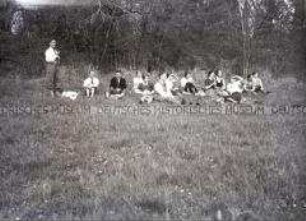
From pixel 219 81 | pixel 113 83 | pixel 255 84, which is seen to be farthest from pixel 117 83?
pixel 255 84

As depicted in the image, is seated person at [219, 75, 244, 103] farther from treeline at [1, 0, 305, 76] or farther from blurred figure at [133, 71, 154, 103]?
blurred figure at [133, 71, 154, 103]

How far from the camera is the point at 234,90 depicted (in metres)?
6.20

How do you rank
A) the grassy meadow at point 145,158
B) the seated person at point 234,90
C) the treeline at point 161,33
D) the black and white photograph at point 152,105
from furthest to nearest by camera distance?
the seated person at point 234,90
the treeline at point 161,33
the black and white photograph at point 152,105
the grassy meadow at point 145,158

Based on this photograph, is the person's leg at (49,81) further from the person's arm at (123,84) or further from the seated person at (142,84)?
the seated person at (142,84)

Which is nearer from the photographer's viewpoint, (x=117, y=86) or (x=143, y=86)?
(x=117, y=86)

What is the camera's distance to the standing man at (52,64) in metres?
5.96

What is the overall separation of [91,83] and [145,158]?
3.80 feet

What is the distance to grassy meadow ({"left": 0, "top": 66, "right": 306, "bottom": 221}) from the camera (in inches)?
203

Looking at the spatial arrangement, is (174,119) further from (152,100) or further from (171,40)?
(171,40)

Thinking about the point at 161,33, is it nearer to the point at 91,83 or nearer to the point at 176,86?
the point at 176,86

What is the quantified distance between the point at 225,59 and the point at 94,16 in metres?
1.65

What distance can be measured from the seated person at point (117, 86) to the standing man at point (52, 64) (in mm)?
648

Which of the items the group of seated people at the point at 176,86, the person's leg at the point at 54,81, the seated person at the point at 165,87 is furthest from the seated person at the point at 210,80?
the person's leg at the point at 54,81

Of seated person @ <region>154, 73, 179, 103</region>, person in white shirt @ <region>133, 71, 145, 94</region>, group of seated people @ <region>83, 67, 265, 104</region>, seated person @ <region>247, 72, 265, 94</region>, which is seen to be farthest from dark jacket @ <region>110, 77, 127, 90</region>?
seated person @ <region>247, 72, 265, 94</region>
